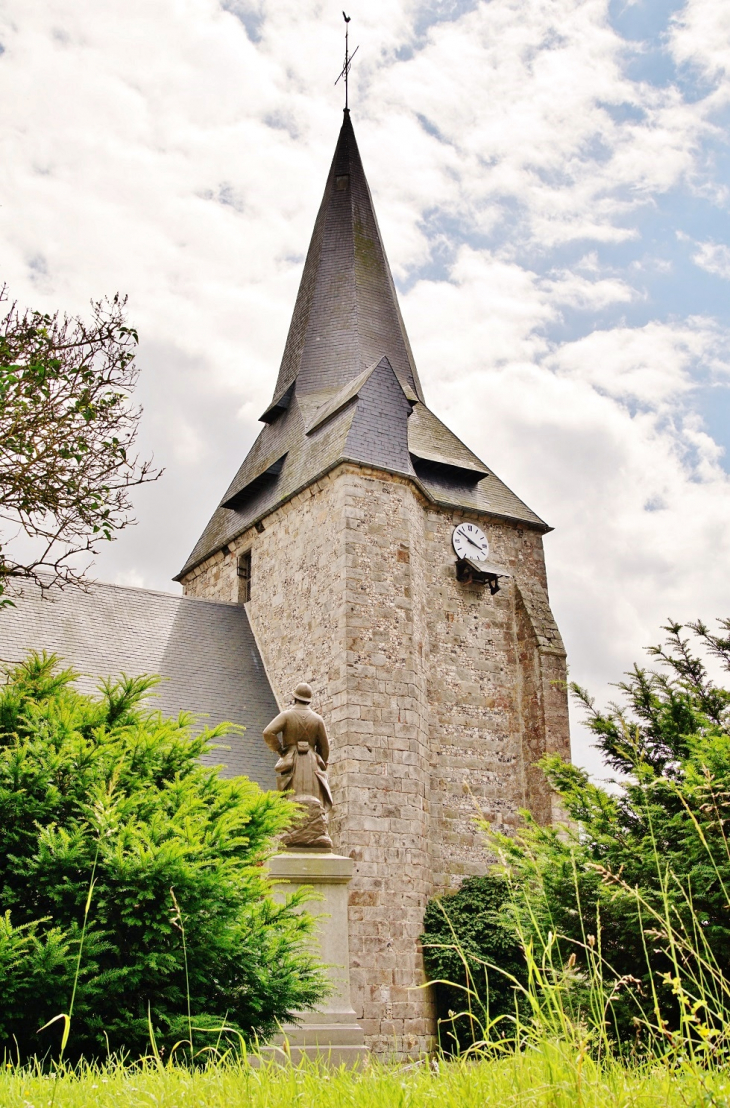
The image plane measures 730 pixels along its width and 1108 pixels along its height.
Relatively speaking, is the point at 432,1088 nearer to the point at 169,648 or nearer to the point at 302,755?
the point at 302,755

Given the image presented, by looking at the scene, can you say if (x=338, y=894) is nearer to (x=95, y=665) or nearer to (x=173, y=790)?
(x=173, y=790)

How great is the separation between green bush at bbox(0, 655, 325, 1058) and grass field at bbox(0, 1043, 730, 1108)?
6.06 ft

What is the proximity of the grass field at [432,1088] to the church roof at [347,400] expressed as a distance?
13.3m

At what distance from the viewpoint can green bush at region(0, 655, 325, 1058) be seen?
5188 millimetres

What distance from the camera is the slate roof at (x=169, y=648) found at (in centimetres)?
1573

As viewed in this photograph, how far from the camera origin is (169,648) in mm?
17359


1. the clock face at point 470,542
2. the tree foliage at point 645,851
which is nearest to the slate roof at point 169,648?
the clock face at point 470,542

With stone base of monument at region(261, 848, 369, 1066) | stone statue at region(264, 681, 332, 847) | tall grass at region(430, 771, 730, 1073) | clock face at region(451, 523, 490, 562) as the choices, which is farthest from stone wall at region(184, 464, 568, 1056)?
stone base of monument at region(261, 848, 369, 1066)

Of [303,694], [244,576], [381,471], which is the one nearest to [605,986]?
[303,694]

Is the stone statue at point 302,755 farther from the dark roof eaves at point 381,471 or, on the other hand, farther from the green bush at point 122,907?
the dark roof eaves at point 381,471

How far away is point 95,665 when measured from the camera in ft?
52.5

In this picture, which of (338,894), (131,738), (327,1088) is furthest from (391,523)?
(327,1088)

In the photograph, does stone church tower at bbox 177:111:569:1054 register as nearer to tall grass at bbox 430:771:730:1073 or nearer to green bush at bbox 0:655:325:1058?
tall grass at bbox 430:771:730:1073

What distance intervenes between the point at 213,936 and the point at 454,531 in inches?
508
